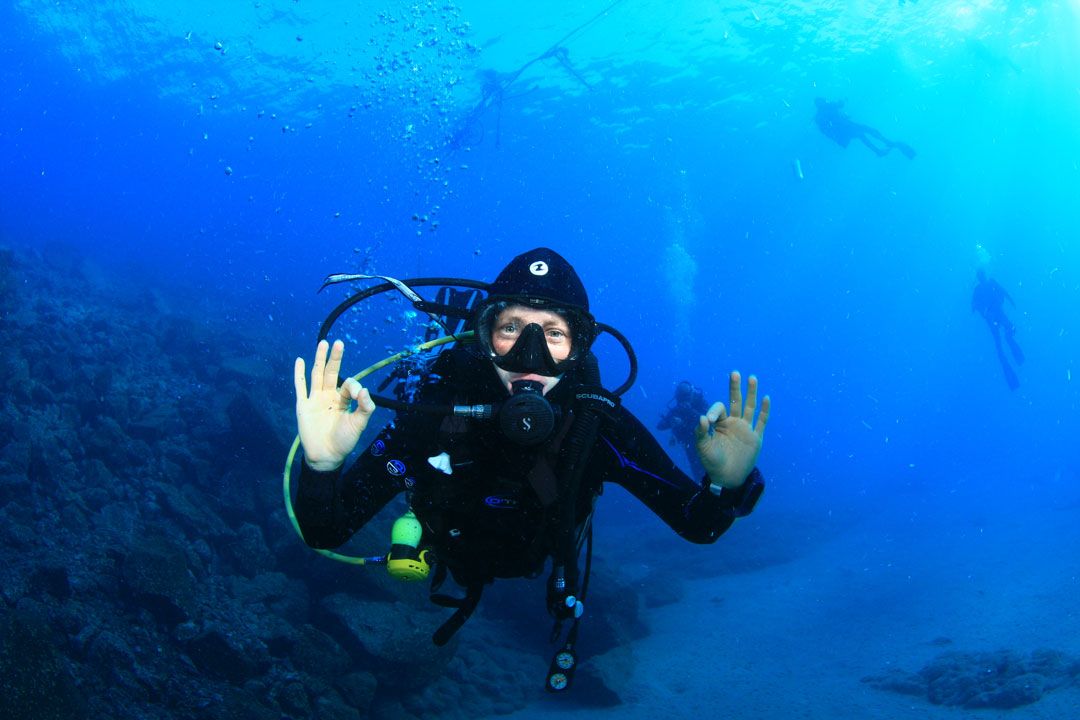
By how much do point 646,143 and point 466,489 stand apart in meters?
42.3

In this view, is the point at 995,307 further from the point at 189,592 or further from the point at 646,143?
the point at 189,592

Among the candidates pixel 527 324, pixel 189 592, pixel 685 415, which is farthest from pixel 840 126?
pixel 189 592

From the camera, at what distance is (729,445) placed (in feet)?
9.98

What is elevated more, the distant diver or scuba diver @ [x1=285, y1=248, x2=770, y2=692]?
the distant diver

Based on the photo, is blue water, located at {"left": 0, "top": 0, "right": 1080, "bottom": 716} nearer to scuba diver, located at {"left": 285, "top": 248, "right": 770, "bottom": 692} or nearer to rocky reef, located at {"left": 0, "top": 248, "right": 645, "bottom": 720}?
rocky reef, located at {"left": 0, "top": 248, "right": 645, "bottom": 720}

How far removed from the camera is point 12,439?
962 centimetres

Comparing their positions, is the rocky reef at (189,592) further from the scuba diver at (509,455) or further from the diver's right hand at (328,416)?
the diver's right hand at (328,416)

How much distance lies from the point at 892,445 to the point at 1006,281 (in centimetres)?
6315

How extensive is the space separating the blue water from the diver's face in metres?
18.1

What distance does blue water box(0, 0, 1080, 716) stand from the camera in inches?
1176

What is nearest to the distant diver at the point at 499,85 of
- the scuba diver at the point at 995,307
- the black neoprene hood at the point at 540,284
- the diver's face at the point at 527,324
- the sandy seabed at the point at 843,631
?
the scuba diver at the point at 995,307

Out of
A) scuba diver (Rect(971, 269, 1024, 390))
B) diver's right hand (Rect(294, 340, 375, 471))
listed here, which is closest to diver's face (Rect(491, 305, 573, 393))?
diver's right hand (Rect(294, 340, 375, 471))

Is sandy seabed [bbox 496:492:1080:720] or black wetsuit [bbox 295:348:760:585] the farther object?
sandy seabed [bbox 496:492:1080:720]

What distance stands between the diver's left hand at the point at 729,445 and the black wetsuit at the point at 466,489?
0.11m
